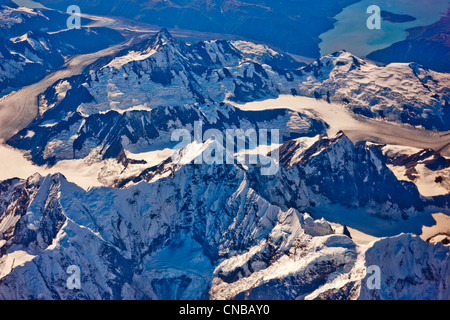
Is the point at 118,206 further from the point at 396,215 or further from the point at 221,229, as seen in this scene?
the point at 396,215

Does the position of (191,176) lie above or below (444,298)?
above

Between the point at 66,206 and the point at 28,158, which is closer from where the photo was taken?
the point at 66,206

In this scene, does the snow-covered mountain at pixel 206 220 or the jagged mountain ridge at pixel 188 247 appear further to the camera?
the snow-covered mountain at pixel 206 220

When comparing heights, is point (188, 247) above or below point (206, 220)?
below

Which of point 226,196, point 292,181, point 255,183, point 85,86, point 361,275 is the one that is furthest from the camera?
point 85,86

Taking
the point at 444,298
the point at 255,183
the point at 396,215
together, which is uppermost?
the point at 255,183

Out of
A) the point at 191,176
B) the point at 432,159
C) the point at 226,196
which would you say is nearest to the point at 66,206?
the point at 191,176

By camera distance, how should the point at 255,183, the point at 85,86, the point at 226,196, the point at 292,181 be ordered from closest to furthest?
the point at 226,196, the point at 255,183, the point at 292,181, the point at 85,86

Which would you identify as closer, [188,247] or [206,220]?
[188,247]

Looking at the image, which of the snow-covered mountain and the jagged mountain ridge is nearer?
the jagged mountain ridge
